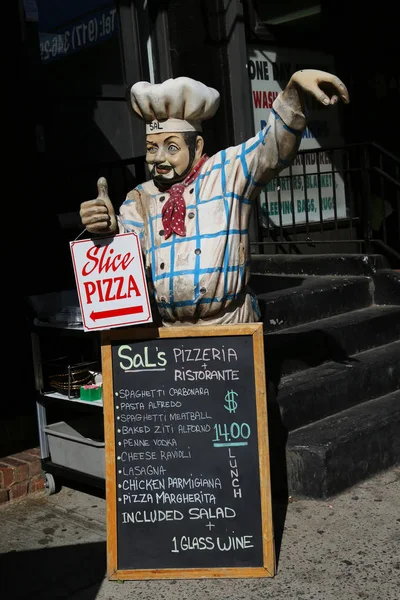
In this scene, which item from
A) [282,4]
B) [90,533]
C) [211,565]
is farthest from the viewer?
[282,4]

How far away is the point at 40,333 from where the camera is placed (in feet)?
16.5

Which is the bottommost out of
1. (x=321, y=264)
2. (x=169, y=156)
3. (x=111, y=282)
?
(x=321, y=264)

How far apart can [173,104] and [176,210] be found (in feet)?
1.62

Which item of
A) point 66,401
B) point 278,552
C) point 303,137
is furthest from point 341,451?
point 303,137

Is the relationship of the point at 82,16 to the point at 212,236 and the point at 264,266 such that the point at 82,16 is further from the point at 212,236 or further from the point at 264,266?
the point at 212,236

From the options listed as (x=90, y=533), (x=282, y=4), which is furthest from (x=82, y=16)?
(x=90, y=533)

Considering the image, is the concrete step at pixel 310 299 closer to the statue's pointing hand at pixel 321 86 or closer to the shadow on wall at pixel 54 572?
the shadow on wall at pixel 54 572

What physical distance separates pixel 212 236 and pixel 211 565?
1.53 metres

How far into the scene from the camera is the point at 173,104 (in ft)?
12.8

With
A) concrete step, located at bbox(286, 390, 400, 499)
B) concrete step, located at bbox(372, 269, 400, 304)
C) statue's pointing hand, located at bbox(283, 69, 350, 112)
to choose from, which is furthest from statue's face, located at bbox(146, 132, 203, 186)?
concrete step, located at bbox(372, 269, 400, 304)

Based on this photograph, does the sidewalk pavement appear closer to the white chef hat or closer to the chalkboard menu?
the chalkboard menu

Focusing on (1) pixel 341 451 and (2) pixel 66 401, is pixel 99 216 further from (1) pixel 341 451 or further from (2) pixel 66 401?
(1) pixel 341 451

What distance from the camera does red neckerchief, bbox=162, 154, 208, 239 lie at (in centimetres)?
393

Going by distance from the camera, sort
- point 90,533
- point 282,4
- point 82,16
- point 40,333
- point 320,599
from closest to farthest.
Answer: point 320,599 < point 90,533 < point 40,333 < point 82,16 < point 282,4
